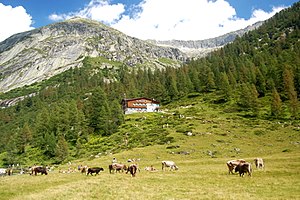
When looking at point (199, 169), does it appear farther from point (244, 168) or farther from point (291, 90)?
point (291, 90)

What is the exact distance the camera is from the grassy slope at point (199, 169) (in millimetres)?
22828

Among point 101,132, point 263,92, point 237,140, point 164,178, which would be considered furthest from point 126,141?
point 263,92

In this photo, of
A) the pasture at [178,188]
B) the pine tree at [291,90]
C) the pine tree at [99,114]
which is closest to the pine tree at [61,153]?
the pine tree at [99,114]

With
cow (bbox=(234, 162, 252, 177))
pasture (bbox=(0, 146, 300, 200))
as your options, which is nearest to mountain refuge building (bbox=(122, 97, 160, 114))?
pasture (bbox=(0, 146, 300, 200))

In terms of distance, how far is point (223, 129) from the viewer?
260ft

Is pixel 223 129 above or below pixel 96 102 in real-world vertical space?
below

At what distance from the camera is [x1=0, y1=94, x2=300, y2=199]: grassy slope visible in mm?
22828

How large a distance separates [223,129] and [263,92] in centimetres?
5759

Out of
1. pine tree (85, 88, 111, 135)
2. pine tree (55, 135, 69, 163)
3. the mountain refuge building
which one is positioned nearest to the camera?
pine tree (55, 135, 69, 163)

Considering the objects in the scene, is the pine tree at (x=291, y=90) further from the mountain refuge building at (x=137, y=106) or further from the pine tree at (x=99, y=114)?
the pine tree at (x=99, y=114)

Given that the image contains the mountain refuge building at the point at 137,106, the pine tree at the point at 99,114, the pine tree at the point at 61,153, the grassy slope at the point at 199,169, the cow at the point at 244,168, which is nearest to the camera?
the grassy slope at the point at 199,169

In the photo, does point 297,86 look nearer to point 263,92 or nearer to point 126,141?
point 263,92

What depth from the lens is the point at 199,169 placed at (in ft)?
124

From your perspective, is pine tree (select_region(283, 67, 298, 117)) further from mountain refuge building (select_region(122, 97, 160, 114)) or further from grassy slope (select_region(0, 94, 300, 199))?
mountain refuge building (select_region(122, 97, 160, 114))
